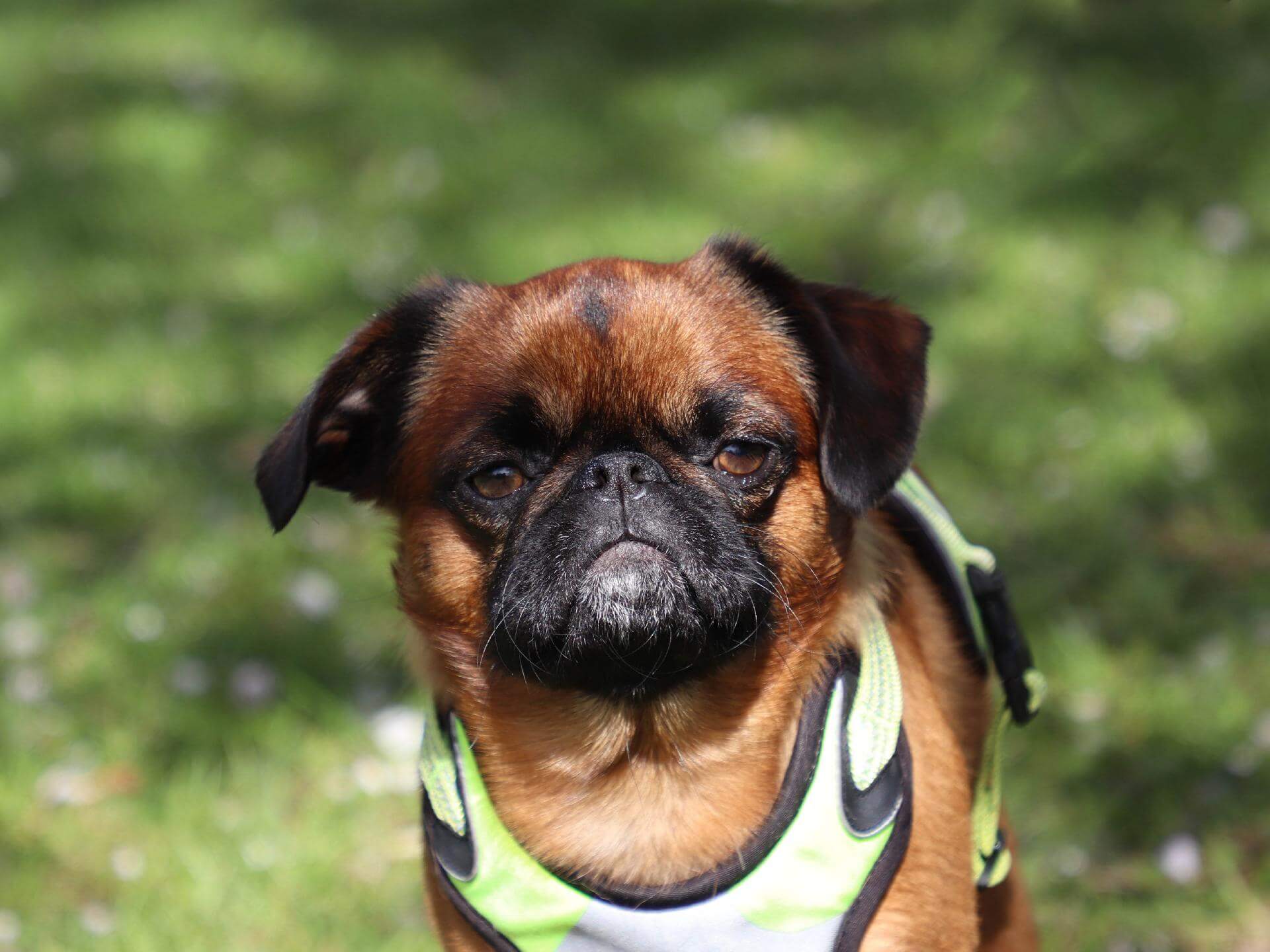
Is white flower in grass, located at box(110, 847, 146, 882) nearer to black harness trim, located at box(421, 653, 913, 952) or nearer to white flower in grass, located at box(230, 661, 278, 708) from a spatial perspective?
white flower in grass, located at box(230, 661, 278, 708)

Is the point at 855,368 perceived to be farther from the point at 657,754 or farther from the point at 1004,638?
the point at 657,754

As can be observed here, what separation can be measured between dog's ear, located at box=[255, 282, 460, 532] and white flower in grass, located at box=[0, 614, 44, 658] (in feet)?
6.87

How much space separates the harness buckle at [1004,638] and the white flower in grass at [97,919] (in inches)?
89.0

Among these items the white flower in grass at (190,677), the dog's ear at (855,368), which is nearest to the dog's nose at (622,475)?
the dog's ear at (855,368)

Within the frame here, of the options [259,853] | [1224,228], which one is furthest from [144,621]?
[1224,228]

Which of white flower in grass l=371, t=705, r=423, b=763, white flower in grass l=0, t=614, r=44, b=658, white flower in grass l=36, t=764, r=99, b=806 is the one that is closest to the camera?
white flower in grass l=36, t=764, r=99, b=806

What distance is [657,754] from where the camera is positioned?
280 cm

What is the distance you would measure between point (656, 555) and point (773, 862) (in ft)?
1.87

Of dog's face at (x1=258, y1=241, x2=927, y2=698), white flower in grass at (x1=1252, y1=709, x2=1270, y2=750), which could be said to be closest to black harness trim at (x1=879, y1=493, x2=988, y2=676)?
dog's face at (x1=258, y1=241, x2=927, y2=698)

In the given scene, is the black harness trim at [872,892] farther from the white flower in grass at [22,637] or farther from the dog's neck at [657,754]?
the white flower in grass at [22,637]

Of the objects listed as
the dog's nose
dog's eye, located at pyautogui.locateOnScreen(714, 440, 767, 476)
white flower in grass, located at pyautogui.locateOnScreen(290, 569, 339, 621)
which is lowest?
white flower in grass, located at pyautogui.locateOnScreen(290, 569, 339, 621)

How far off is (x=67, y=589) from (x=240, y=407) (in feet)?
4.09

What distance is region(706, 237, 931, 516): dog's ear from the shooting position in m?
2.61

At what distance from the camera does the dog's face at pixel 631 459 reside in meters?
2.58
